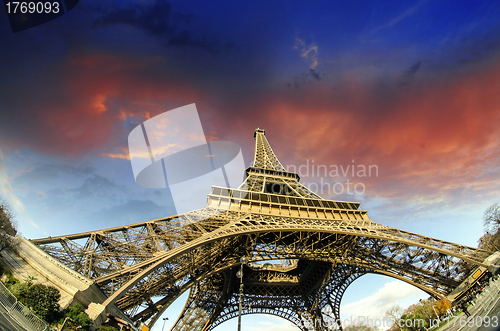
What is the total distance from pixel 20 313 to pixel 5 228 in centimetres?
993

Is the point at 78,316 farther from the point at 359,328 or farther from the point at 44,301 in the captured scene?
the point at 359,328

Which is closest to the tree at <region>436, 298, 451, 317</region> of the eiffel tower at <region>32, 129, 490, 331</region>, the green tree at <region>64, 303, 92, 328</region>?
the eiffel tower at <region>32, 129, 490, 331</region>

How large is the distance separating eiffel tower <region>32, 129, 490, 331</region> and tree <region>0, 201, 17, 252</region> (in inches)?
50.6

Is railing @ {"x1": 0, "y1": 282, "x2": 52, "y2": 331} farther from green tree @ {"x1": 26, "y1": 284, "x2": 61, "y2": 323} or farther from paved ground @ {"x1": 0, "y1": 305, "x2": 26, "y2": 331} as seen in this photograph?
green tree @ {"x1": 26, "y1": 284, "x2": 61, "y2": 323}

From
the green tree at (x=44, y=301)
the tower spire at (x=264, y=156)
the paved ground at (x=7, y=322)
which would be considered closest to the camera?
the paved ground at (x=7, y=322)

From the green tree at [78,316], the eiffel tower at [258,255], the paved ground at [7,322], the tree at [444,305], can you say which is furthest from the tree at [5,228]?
the tree at [444,305]

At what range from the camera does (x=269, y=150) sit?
4891 cm

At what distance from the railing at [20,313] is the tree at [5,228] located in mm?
4330

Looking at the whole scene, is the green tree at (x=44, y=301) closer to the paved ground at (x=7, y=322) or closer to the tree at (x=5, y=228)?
the paved ground at (x=7, y=322)

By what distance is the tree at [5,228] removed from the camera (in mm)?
13491

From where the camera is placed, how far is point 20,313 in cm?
1011

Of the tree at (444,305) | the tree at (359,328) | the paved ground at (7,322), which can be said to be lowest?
the paved ground at (7,322)

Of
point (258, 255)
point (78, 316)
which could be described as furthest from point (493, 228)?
point (78, 316)

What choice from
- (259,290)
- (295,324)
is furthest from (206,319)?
(295,324)
